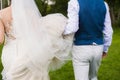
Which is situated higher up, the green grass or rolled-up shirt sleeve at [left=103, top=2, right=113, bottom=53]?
rolled-up shirt sleeve at [left=103, top=2, right=113, bottom=53]

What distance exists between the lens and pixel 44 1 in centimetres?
3053

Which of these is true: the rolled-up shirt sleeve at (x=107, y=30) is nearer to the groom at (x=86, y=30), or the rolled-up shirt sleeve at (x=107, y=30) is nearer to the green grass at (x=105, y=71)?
the groom at (x=86, y=30)

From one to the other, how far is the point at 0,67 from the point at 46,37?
16.3 ft

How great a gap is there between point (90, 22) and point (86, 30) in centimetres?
12

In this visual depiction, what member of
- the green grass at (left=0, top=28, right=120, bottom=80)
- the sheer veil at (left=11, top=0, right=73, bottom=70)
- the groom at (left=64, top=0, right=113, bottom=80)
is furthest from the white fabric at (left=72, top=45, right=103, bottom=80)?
the green grass at (left=0, top=28, right=120, bottom=80)

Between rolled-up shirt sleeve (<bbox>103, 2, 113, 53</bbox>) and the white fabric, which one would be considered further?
rolled-up shirt sleeve (<bbox>103, 2, 113, 53</bbox>)

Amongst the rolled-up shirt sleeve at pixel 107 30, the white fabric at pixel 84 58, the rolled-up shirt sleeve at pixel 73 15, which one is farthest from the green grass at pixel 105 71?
the rolled-up shirt sleeve at pixel 73 15

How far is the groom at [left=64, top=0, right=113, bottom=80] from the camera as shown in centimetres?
630

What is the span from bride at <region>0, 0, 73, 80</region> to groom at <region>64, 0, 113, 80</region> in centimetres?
20

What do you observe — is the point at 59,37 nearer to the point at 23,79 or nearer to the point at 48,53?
the point at 48,53

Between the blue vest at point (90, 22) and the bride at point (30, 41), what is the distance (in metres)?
0.19

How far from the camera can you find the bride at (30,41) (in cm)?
660

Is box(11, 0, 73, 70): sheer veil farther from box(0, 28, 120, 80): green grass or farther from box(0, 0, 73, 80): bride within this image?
box(0, 28, 120, 80): green grass

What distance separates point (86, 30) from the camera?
644 centimetres
